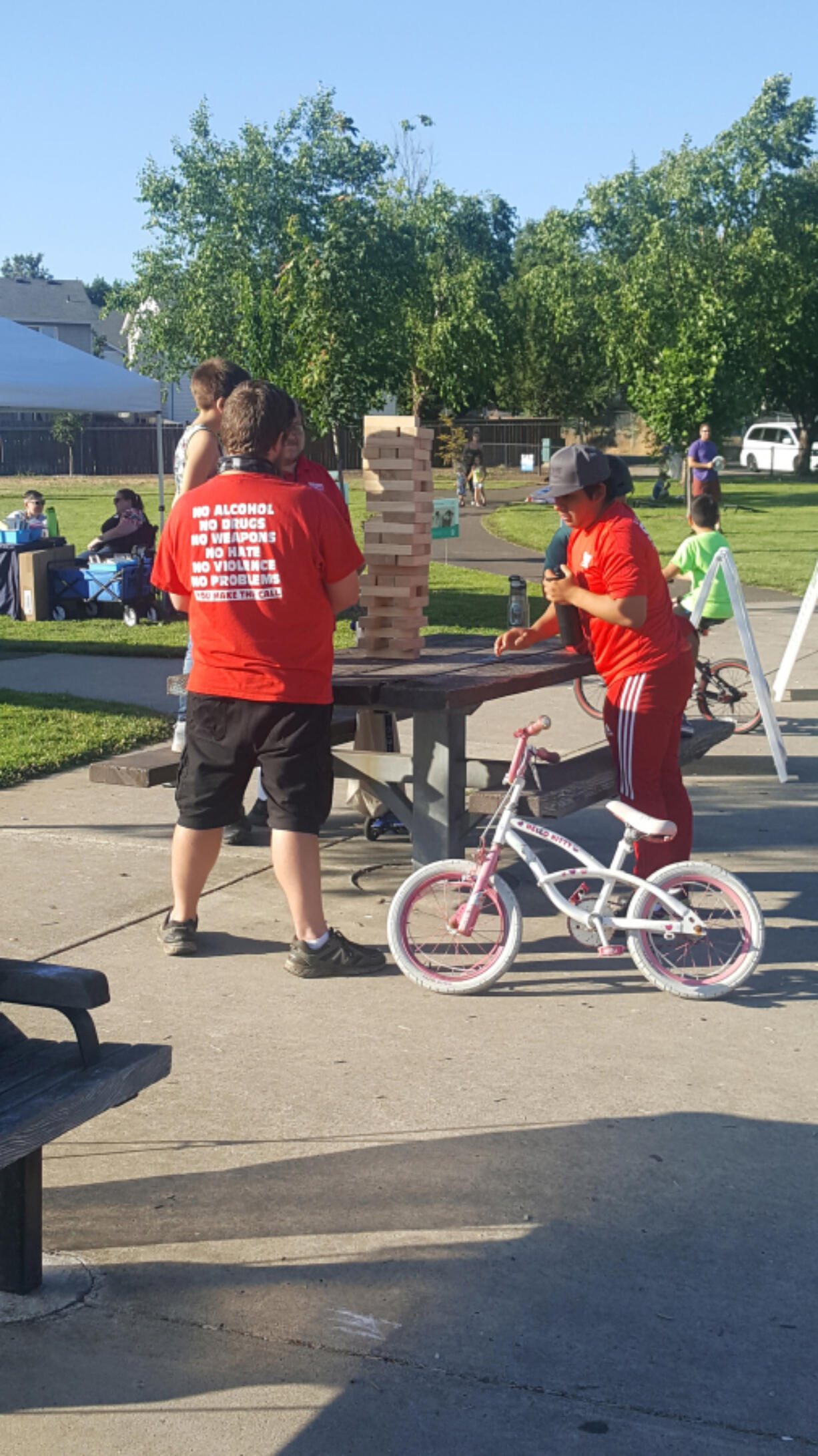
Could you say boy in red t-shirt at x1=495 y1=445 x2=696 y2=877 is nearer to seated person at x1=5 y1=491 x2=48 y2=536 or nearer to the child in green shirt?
the child in green shirt

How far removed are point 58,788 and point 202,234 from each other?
37139 mm

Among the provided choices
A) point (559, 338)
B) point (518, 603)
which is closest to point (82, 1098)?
point (518, 603)

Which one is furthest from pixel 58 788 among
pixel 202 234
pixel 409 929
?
pixel 202 234

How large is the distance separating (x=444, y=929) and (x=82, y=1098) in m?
2.37

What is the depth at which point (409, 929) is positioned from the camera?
5211mm

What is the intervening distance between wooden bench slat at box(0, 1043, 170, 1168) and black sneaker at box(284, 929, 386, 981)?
185 centimetres

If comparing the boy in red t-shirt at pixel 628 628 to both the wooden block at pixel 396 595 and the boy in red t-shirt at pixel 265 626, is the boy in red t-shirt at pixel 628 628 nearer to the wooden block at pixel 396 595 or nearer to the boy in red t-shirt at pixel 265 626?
the boy in red t-shirt at pixel 265 626

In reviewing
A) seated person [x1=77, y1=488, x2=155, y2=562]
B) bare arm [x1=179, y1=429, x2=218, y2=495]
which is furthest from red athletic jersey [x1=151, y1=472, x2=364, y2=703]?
seated person [x1=77, y1=488, x2=155, y2=562]

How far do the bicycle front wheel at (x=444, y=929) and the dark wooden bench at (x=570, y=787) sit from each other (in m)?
0.27

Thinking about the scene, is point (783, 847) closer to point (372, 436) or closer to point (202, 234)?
point (372, 436)

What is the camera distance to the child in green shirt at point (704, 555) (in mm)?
9219

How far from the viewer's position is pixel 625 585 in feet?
17.2

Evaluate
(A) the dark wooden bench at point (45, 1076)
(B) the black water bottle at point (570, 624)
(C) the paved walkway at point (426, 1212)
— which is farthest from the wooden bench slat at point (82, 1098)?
(B) the black water bottle at point (570, 624)

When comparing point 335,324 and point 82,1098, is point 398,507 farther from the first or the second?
point 335,324
